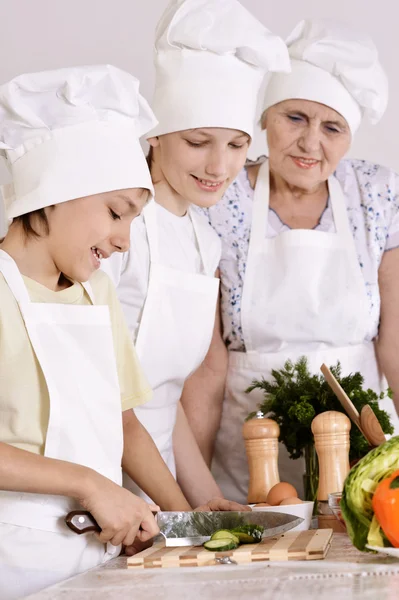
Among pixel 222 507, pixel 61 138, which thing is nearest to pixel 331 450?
pixel 222 507

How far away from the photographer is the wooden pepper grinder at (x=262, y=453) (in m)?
1.53

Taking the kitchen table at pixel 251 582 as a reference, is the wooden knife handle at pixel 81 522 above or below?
above

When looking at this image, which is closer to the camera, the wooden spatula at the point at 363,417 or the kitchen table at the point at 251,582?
the kitchen table at the point at 251,582

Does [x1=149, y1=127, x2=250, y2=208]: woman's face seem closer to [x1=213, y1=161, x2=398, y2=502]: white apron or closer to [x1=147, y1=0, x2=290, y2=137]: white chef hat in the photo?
[x1=147, y1=0, x2=290, y2=137]: white chef hat

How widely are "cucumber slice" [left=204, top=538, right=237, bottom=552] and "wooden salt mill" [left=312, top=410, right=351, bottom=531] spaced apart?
39cm

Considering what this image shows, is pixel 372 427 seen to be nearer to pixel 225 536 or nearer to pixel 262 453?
pixel 262 453

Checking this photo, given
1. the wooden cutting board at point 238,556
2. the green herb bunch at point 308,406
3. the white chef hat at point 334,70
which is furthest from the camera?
the white chef hat at point 334,70

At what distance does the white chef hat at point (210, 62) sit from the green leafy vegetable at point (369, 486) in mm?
826

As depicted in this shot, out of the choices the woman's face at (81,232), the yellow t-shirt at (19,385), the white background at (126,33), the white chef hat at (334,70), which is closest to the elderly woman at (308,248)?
the white chef hat at (334,70)

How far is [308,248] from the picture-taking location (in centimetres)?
200

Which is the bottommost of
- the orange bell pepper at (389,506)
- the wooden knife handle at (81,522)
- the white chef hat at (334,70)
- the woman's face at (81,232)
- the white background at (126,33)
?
the wooden knife handle at (81,522)

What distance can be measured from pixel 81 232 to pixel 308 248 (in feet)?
2.71

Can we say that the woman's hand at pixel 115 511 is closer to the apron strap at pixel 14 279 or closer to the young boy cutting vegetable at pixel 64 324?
the young boy cutting vegetable at pixel 64 324

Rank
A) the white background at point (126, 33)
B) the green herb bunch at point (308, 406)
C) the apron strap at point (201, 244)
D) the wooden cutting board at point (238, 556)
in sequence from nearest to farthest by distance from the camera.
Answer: the wooden cutting board at point (238, 556)
the green herb bunch at point (308, 406)
the apron strap at point (201, 244)
the white background at point (126, 33)
